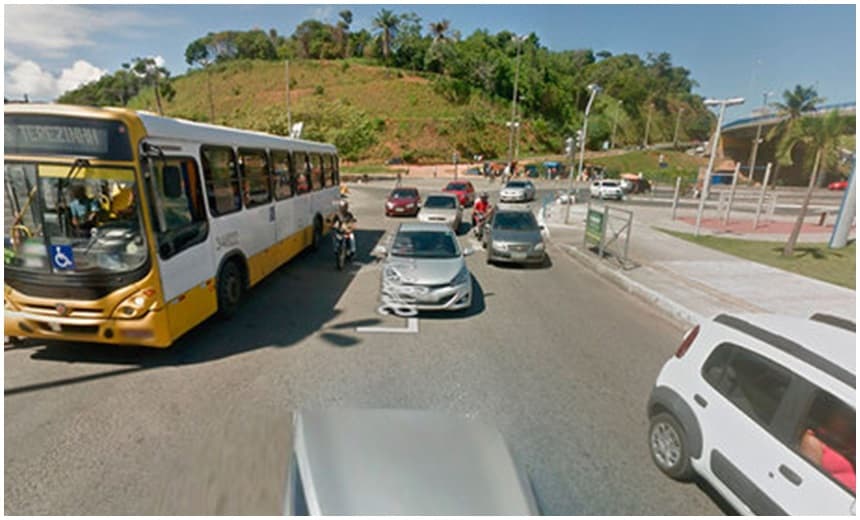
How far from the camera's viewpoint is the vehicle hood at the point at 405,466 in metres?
1.81

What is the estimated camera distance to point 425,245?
7.61 m

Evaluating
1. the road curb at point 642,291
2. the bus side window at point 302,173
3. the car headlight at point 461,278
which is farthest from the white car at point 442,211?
the car headlight at point 461,278

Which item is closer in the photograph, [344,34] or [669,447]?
[669,447]

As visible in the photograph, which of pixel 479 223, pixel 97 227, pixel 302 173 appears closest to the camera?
pixel 97 227

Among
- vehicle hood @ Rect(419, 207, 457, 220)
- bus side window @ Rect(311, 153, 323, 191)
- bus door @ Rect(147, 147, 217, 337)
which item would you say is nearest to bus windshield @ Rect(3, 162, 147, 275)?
bus door @ Rect(147, 147, 217, 337)

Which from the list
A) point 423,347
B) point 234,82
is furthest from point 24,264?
point 234,82

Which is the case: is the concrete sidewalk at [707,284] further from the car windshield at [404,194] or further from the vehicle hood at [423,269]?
the car windshield at [404,194]

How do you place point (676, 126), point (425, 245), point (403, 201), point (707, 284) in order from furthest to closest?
1. point (676, 126)
2. point (403, 201)
3. point (707, 284)
4. point (425, 245)

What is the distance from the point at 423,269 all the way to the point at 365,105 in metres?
67.2

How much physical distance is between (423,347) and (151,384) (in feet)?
10.6

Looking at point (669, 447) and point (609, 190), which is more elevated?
point (609, 190)

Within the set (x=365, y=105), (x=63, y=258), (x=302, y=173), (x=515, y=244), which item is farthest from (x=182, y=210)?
(x=365, y=105)

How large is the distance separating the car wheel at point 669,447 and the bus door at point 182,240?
5.24 metres

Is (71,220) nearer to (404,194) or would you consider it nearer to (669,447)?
(669,447)
